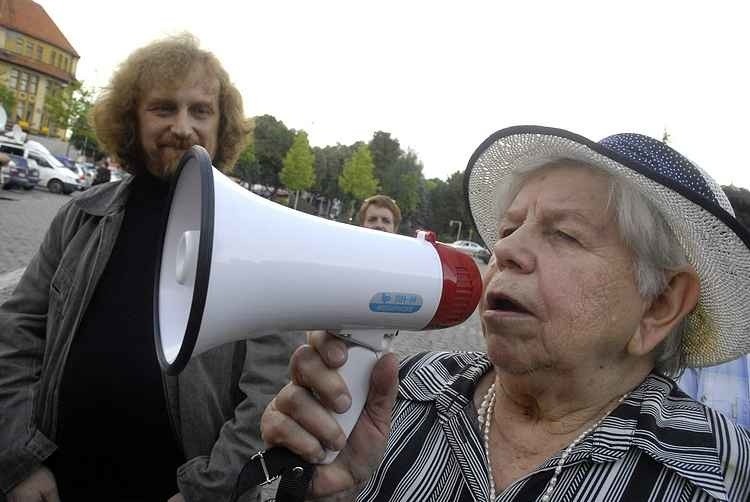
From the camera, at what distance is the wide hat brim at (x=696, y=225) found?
1.50 metres

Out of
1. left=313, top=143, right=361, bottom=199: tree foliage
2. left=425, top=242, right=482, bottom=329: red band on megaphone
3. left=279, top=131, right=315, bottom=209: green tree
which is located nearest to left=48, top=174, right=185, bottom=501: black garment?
left=425, top=242, right=482, bottom=329: red band on megaphone

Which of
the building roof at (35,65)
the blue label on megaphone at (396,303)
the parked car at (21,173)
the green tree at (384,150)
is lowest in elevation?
the parked car at (21,173)

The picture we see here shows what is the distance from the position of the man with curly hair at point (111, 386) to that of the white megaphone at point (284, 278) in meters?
0.60

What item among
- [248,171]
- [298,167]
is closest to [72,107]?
[248,171]

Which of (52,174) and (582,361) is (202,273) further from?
(52,174)

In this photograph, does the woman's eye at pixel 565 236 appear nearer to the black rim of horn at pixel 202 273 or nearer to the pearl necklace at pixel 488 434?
the pearl necklace at pixel 488 434

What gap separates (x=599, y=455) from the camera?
4.85 ft

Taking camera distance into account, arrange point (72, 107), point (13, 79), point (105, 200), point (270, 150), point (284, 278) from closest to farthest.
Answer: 1. point (284, 278)
2. point (105, 200)
3. point (72, 107)
4. point (270, 150)
5. point (13, 79)

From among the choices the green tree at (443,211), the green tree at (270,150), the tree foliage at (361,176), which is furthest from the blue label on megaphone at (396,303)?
the green tree at (443,211)

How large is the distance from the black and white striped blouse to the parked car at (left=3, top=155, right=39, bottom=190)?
2433 cm

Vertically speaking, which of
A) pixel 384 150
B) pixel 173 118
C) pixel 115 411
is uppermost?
pixel 384 150

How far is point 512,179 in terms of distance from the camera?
1938 millimetres

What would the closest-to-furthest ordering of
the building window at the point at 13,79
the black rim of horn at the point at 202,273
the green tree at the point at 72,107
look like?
the black rim of horn at the point at 202,273 < the green tree at the point at 72,107 < the building window at the point at 13,79

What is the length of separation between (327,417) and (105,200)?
143 cm
